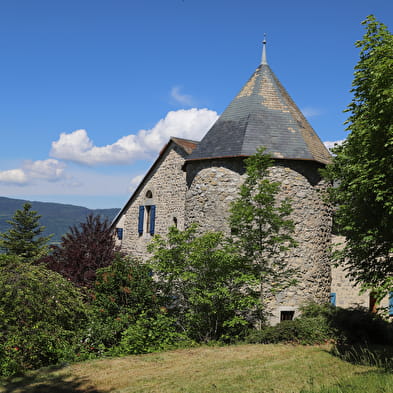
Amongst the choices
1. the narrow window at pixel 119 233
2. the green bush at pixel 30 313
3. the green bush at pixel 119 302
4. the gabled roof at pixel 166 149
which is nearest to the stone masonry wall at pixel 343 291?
the gabled roof at pixel 166 149

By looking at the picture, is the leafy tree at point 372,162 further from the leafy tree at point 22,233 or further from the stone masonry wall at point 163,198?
the leafy tree at point 22,233

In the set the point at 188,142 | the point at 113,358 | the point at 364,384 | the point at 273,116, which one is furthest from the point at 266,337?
the point at 188,142

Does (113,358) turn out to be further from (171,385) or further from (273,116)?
(273,116)

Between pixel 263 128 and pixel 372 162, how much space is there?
7139 millimetres

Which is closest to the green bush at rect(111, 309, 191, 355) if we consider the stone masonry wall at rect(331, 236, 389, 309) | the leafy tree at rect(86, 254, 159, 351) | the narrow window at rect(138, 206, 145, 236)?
the leafy tree at rect(86, 254, 159, 351)

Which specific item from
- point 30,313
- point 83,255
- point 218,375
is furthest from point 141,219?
point 218,375

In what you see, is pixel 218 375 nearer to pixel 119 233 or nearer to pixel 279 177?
pixel 279 177

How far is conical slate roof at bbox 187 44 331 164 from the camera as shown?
562 inches

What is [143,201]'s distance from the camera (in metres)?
20.5

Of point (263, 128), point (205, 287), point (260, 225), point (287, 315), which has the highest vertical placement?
point (263, 128)

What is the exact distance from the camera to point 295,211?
46.0 ft

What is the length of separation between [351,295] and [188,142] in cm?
945

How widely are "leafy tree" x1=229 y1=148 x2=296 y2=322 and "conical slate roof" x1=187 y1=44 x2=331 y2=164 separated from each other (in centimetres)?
182

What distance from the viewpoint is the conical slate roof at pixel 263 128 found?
562 inches
